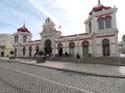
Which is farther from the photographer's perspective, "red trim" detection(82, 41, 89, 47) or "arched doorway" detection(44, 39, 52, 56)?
"arched doorway" detection(44, 39, 52, 56)

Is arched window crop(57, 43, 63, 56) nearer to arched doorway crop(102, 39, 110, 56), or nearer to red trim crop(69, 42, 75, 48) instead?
red trim crop(69, 42, 75, 48)

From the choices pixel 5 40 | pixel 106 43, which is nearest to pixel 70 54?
pixel 106 43

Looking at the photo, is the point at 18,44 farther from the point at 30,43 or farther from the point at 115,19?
the point at 115,19

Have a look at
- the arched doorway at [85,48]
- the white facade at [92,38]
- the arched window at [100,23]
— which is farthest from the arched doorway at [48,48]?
the arched window at [100,23]

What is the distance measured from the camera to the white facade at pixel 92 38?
90.6ft

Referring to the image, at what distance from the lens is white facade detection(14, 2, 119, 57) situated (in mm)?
27609

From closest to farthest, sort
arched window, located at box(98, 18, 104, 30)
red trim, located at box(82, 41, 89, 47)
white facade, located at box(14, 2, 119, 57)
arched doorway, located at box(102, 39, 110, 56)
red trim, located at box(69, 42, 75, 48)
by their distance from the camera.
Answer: white facade, located at box(14, 2, 119, 57)
arched doorway, located at box(102, 39, 110, 56)
arched window, located at box(98, 18, 104, 30)
red trim, located at box(82, 41, 89, 47)
red trim, located at box(69, 42, 75, 48)

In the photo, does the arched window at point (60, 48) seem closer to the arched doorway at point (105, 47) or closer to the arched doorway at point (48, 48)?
the arched doorway at point (48, 48)

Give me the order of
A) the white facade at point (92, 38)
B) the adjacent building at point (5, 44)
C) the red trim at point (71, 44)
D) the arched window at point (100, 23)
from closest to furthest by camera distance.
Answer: the white facade at point (92, 38) < the arched window at point (100, 23) < the red trim at point (71, 44) < the adjacent building at point (5, 44)

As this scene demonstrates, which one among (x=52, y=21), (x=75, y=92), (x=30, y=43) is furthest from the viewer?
(x=30, y=43)

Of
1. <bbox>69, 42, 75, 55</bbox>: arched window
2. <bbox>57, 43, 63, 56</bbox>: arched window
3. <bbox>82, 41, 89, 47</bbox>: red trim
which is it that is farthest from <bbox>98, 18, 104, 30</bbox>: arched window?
<bbox>57, 43, 63, 56</bbox>: arched window

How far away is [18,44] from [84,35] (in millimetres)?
28936

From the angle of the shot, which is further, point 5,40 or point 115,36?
point 5,40

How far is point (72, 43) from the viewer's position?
33.9 meters
